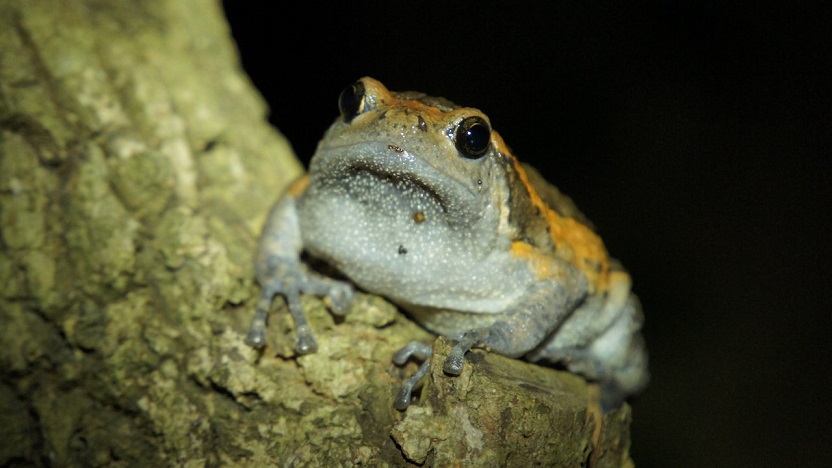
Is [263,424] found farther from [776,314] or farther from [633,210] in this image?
[776,314]

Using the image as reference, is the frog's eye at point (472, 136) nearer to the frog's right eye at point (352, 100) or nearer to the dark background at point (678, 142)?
the frog's right eye at point (352, 100)

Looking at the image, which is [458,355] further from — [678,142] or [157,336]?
[678,142]

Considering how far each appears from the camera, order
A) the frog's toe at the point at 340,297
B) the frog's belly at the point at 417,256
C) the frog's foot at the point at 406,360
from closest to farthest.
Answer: the frog's foot at the point at 406,360
the frog's belly at the point at 417,256
the frog's toe at the point at 340,297

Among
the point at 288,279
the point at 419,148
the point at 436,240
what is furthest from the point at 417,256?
the point at 288,279

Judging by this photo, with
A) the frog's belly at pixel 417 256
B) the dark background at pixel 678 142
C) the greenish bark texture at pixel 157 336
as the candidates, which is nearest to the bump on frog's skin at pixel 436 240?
the frog's belly at pixel 417 256

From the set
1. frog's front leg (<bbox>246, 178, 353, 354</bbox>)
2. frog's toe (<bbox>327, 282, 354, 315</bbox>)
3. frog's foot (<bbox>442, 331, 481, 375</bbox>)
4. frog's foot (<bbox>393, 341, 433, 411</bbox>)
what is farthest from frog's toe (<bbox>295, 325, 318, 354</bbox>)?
frog's foot (<bbox>442, 331, 481, 375</bbox>)

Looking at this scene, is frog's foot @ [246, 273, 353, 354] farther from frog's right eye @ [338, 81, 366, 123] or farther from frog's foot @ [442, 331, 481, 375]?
frog's right eye @ [338, 81, 366, 123]

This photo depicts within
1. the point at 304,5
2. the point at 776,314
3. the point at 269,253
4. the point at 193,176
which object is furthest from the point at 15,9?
the point at 776,314
